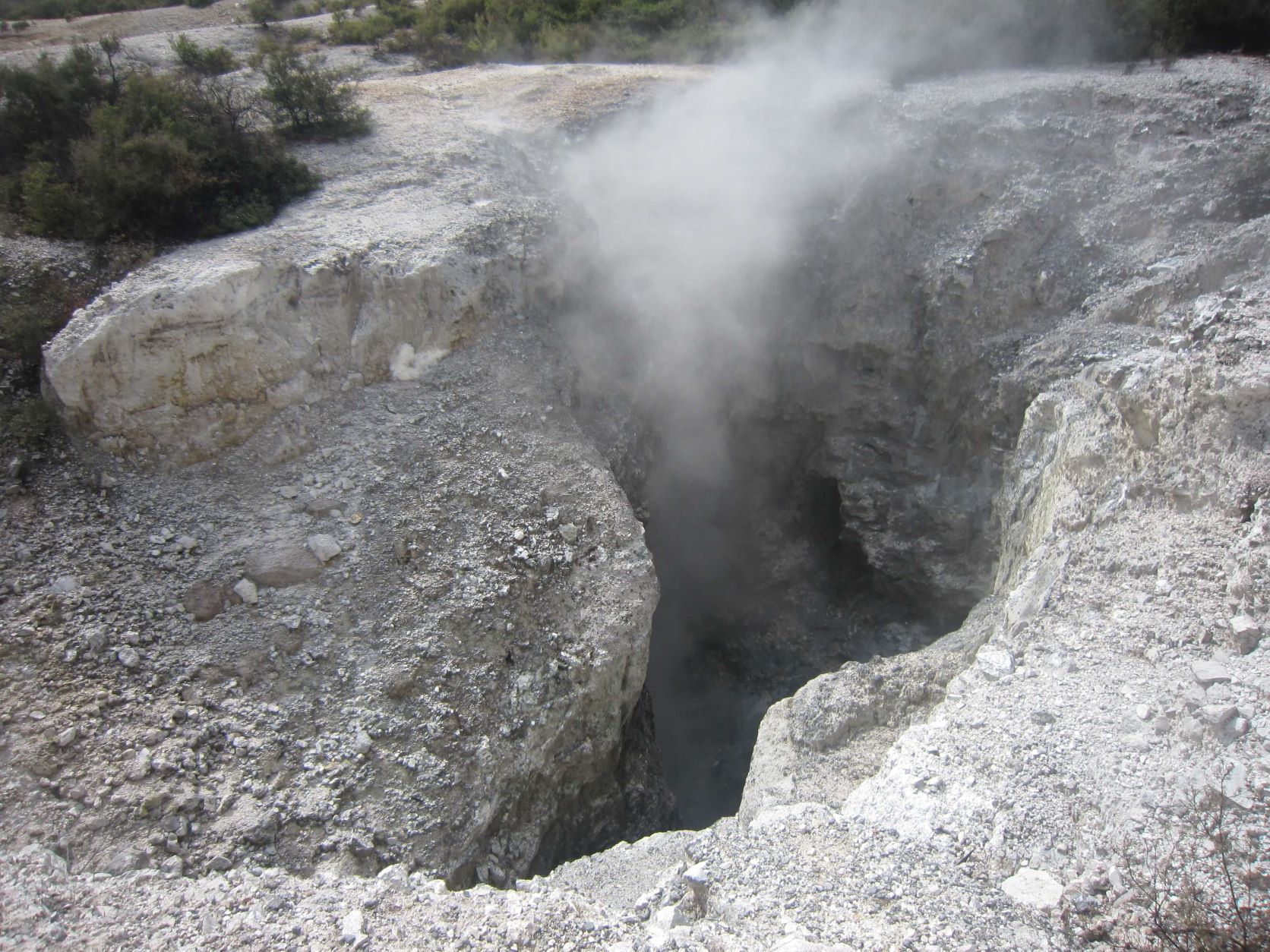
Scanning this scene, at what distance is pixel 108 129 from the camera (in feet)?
25.3

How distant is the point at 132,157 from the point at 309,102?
2.46 meters

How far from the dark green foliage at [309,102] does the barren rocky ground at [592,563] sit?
54 cm

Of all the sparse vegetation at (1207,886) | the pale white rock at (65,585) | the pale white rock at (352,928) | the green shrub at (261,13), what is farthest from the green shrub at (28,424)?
the green shrub at (261,13)

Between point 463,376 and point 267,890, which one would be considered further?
point 463,376

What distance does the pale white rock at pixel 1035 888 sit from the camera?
3.75 meters

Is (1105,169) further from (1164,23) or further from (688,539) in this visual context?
(688,539)

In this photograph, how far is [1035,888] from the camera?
3.82m

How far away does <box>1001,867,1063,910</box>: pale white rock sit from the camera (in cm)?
375

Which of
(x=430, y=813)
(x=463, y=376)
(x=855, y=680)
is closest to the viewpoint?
(x=430, y=813)

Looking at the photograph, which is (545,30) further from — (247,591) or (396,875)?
(396,875)

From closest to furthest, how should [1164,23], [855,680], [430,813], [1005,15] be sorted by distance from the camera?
1. [430,813]
2. [855,680]
3. [1164,23]
4. [1005,15]

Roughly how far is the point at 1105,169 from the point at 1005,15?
3.44 m

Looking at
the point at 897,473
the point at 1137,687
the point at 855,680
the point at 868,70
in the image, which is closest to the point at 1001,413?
the point at 897,473

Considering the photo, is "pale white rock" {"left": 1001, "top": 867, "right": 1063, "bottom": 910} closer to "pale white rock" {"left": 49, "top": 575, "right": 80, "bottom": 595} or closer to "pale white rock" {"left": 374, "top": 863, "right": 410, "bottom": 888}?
"pale white rock" {"left": 374, "top": 863, "right": 410, "bottom": 888}
